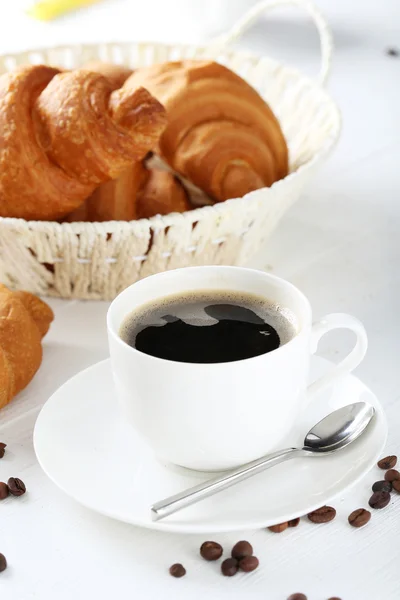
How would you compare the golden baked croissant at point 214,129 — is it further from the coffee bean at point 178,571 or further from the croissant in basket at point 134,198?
the coffee bean at point 178,571

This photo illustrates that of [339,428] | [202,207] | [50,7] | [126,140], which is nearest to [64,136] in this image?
[126,140]

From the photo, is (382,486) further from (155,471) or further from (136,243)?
(136,243)

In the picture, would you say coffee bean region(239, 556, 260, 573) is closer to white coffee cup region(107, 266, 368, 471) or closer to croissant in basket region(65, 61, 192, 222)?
white coffee cup region(107, 266, 368, 471)

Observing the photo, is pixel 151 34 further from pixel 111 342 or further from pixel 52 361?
pixel 111 342

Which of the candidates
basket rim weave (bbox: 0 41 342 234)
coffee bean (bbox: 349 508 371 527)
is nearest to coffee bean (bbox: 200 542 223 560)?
coffee bean (bbox: 349 508 371 527)

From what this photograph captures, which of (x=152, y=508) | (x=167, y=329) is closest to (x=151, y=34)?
(x=167, y=329)

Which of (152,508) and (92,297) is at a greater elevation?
(152,508)
